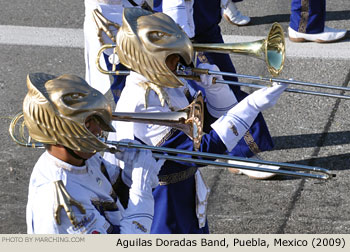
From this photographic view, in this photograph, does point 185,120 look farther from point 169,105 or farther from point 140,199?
point 140,199

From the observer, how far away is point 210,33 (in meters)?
5.38

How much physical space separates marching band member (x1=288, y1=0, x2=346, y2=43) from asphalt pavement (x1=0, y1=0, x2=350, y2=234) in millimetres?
93

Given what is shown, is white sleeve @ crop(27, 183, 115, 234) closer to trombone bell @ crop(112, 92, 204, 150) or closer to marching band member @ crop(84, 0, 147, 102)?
trombone bell @ crop(112, 92, 204, 150)

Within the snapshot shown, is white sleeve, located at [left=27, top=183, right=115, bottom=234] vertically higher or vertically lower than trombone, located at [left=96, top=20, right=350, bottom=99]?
lower

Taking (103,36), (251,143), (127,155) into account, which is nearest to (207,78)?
(251,143)

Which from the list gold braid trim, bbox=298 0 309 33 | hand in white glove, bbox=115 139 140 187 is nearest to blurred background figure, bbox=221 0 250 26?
gold braid trim, bbox=298 0 309 33

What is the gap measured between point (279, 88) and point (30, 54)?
417 cm

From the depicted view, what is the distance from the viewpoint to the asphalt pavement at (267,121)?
16.6 ft

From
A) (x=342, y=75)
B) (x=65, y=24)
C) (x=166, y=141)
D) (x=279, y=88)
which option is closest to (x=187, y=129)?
(x=166, y=141)

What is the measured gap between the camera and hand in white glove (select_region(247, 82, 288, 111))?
3682 millimetres

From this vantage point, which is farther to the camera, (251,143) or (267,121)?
(267,121)

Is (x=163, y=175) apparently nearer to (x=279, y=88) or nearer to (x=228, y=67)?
(x=279, y=88)

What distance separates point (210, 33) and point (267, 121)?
110cm

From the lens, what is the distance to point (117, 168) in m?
3.54
